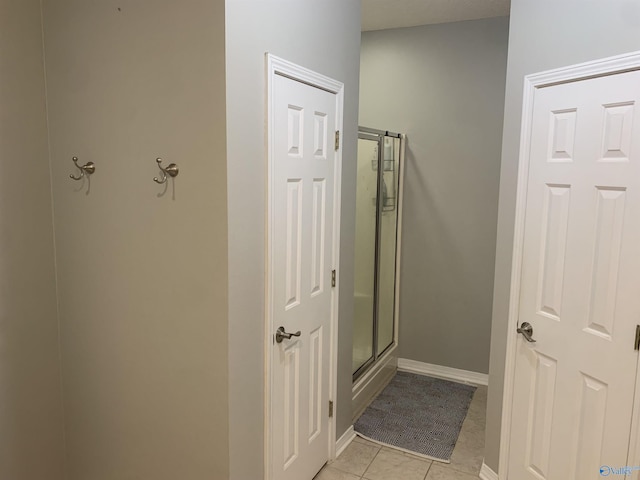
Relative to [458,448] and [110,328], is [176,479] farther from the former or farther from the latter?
[458,448]

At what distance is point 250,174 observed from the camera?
187 cm

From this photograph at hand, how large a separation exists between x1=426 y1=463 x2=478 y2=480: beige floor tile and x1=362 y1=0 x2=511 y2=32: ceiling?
2.92 meters

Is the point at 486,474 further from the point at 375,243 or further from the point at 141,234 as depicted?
the point at 141,234

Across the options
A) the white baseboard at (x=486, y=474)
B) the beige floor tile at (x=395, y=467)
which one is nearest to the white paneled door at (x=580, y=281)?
the white baseboard at (x=486, y=474)

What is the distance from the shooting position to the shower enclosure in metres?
3.40

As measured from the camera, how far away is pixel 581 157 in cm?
193

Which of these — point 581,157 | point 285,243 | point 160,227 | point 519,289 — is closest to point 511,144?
point 581,157

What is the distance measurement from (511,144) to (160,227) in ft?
5.33

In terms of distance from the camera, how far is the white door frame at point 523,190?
178 cm

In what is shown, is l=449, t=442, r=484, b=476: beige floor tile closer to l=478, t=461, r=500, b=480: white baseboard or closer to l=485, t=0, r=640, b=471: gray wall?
l=478, t=461, r=500, b=480: white baseboard

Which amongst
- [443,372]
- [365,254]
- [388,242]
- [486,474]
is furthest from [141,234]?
[443,372]

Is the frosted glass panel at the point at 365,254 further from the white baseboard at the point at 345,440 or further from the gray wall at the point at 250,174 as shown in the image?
the gray wall at the point at 250,174

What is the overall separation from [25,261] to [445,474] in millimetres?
2361

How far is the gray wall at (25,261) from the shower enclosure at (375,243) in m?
1.85
